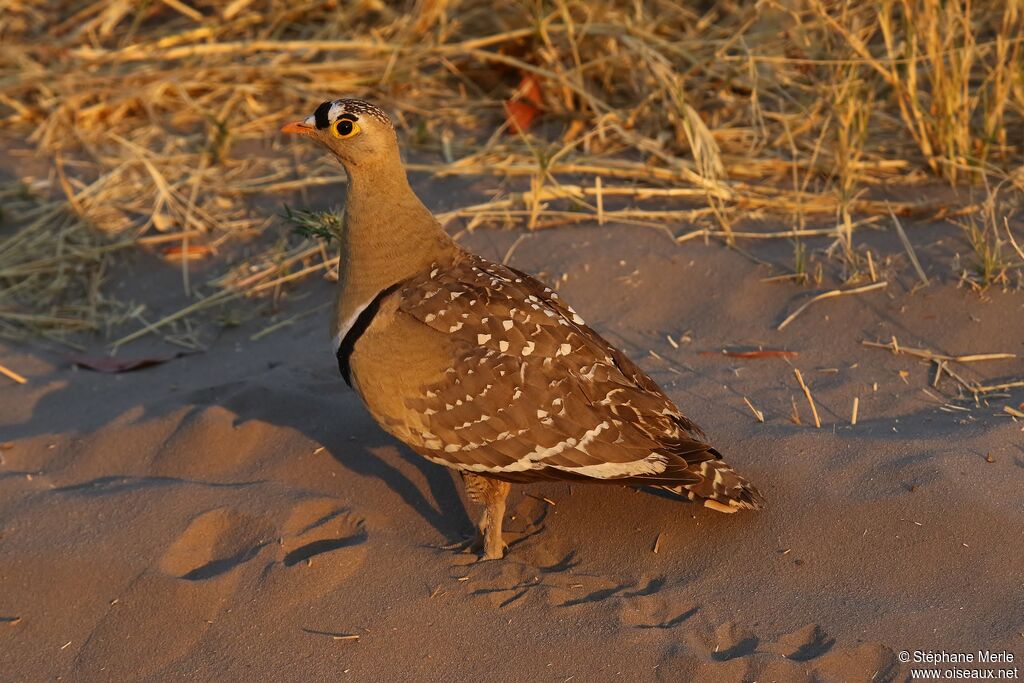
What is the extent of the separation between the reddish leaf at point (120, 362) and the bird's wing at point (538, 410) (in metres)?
2.29

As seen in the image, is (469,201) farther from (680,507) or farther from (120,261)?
(680,507)

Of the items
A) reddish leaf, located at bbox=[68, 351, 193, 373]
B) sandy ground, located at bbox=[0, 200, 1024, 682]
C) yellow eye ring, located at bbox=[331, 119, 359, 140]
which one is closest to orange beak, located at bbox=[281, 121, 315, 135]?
yellow eye ring, located at bbox=[331, 119, 359, 140]

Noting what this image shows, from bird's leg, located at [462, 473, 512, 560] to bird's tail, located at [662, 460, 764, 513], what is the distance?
572 mm

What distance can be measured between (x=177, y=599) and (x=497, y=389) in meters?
1.27

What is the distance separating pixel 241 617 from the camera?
3.94 m

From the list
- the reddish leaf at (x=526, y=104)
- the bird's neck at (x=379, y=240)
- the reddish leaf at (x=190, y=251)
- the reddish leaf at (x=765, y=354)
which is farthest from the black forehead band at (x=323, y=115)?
the reddish leaf at (x=526, y=104)

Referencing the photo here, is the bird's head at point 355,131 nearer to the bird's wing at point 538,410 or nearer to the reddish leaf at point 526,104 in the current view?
the bird's wing at point 538,410

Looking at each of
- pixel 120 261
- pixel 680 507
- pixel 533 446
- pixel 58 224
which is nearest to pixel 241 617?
pixel 533 446

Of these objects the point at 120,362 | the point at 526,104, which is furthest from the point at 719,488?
the point at 526,104

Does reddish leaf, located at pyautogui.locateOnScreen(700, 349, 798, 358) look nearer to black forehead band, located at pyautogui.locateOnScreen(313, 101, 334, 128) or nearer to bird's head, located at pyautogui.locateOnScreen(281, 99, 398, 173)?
bird's head, located at pyautogui.locateOnScreen(281, 99, 398, 173)

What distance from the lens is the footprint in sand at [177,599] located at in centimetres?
385

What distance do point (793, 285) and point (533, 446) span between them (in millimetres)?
2178

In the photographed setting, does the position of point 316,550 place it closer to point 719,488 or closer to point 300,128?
point 719,488

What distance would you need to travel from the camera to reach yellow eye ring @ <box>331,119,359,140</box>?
4.39m
